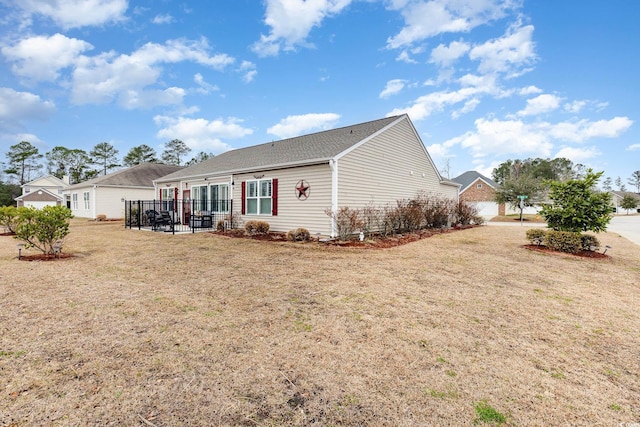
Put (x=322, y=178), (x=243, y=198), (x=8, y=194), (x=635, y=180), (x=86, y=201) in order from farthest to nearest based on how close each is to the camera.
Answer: (x=635, y=180) < (x=8, y=194) < (x=86, y=201) < (x=243, y=198) < (x=322, y=178)

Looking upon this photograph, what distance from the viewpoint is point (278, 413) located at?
202 cm

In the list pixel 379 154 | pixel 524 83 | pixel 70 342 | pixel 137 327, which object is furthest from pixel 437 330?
→ pixel 524 83

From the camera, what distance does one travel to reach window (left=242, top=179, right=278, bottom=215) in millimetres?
12117

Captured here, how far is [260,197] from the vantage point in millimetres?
12656

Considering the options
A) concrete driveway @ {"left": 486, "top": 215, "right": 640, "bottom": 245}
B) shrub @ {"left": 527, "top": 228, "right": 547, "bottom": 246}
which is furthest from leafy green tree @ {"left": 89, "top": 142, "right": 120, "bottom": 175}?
shrub @ {"left": 527, "top": 228, "right": 547, "bottom": 246}

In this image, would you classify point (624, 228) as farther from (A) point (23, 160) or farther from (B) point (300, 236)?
(A) point (23, 160)

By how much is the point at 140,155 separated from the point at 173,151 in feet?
16.6

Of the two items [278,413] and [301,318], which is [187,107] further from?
[278,413]

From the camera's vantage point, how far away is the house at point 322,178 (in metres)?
10.6

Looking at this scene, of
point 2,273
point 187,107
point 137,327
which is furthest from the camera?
point 187,107

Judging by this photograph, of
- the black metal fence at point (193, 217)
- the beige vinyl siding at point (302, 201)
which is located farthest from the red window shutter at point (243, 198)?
the black metal fence at point (193, 217)

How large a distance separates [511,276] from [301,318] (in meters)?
4.84

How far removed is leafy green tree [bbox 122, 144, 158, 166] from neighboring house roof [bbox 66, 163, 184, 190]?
22.2 metres

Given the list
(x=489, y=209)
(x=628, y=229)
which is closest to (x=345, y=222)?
(x=628, y=229)
